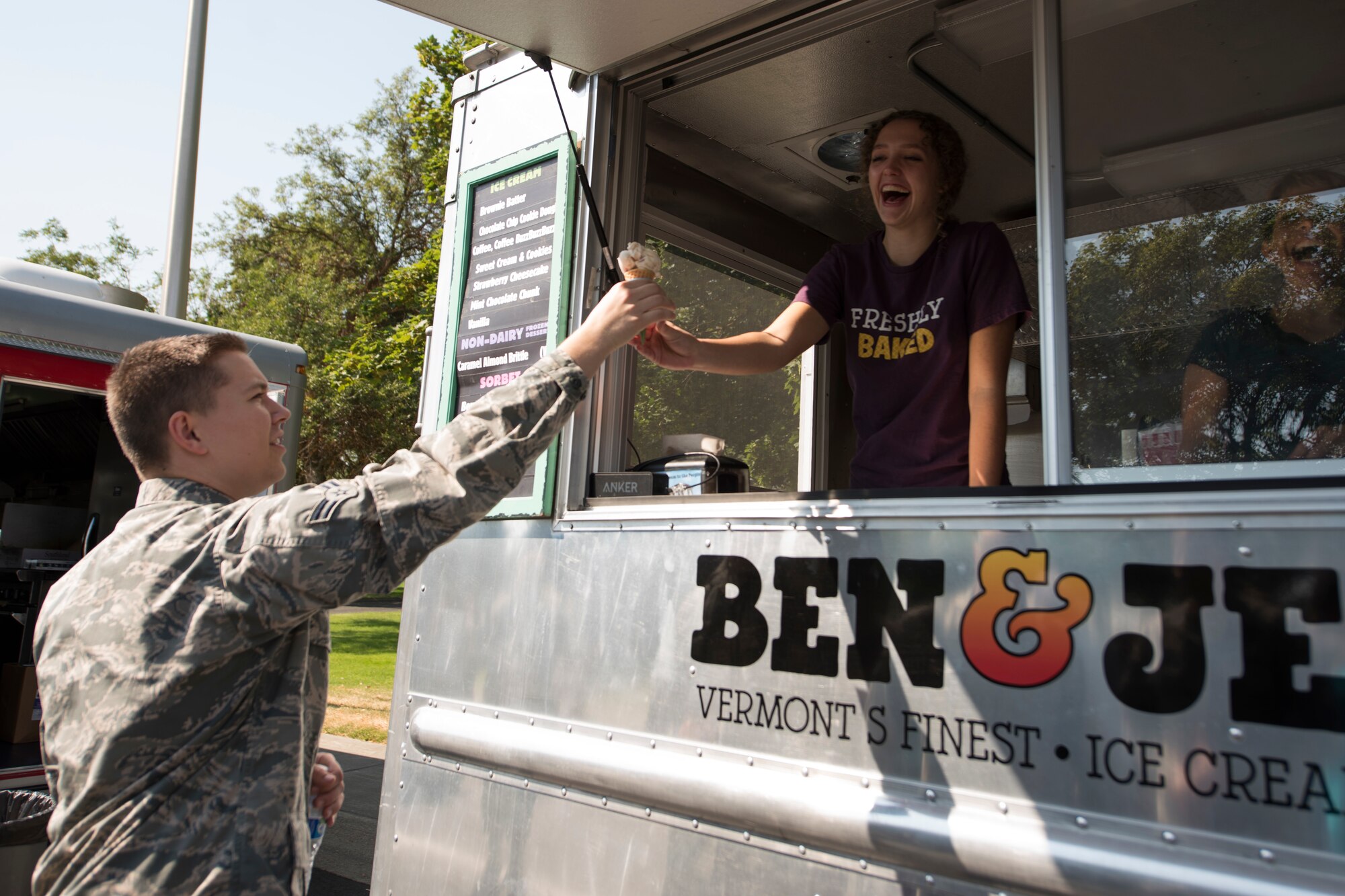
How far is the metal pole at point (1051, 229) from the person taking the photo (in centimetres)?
208

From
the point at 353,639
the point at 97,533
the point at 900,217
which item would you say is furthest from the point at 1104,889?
the point at 353,639

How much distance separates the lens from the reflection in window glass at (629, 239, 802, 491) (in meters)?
3.69

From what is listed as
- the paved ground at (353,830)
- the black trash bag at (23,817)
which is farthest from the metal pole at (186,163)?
the black trash bag at (23,817)

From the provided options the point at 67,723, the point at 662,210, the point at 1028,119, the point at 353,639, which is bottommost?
the point at 353,639

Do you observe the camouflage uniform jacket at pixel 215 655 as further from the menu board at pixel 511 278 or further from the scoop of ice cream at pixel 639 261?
the menu board at pixel 511 278

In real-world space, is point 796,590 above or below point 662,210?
below

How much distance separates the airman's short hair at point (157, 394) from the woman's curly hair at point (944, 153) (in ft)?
5.85

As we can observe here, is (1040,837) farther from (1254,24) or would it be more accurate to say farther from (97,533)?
(97,533)

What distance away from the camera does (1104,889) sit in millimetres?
1610

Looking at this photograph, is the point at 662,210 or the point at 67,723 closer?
the point at 67,723

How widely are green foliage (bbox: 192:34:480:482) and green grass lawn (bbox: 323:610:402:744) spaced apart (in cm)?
310

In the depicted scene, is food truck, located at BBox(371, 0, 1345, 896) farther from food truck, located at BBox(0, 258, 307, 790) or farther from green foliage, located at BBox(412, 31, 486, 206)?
green foliage, located at BBox(412, 31, 486, 206)

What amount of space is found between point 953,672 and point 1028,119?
97.7 inches

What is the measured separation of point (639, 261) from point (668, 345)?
29 centimetres
